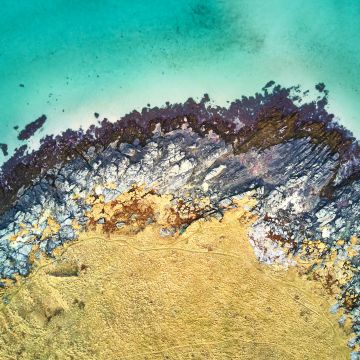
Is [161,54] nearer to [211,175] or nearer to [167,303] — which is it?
[211,175]

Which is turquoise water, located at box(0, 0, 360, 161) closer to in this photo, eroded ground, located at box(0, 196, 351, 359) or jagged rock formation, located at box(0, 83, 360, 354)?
jagged rock formation, located at box(0, 83, 360, 354)

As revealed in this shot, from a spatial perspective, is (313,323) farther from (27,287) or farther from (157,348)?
(27,287)

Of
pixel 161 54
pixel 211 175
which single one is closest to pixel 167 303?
pixel 211 175

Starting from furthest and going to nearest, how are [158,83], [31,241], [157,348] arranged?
[158,83] → [31,241] → [157,348]

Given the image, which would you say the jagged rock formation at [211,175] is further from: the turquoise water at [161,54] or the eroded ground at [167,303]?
the turquoise water at [161,54]

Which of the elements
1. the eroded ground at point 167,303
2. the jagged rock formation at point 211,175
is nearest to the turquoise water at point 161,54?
the jagged rock formation at point 211,175

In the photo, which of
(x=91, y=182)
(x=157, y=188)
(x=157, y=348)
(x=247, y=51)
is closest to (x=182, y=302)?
(x=157, y=348)
